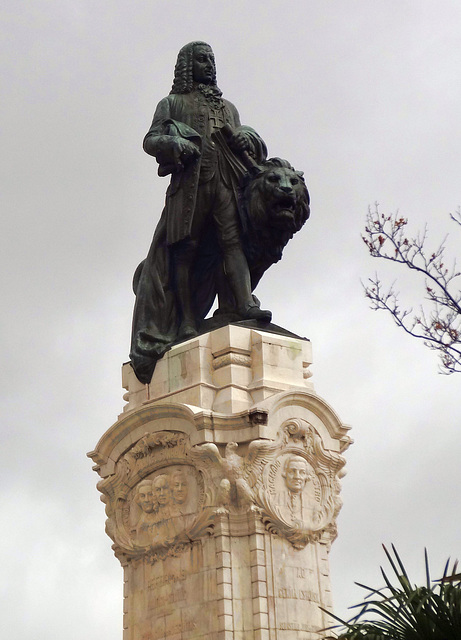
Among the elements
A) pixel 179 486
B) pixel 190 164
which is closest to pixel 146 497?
pixel 179 486

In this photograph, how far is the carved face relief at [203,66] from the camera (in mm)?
19516

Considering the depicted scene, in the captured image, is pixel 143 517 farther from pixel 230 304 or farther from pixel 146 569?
pixel 230 304

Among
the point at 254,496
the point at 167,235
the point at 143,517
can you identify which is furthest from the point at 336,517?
the point at 167,235

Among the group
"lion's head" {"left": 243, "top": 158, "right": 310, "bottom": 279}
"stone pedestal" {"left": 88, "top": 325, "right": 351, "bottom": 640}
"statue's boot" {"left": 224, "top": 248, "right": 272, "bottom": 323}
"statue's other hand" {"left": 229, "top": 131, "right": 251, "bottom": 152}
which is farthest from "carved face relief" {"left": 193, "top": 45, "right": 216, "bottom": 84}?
"stone pedestal" {"left": 88, "top": 325, "right": 351, "bottom": 640}

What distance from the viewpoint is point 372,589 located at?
492 inches

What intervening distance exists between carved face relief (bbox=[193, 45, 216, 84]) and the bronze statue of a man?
15 millimetres

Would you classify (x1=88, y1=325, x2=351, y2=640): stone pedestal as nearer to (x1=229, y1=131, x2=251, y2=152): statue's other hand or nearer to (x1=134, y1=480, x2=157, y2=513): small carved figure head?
(x1=134, y1=480, x2=157, y2=513): small carved figure head

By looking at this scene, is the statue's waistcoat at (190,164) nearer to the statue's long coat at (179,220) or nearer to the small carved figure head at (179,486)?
the statue's long coat at (179,220)

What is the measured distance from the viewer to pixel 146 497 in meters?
17.6

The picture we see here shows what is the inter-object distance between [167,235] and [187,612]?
5757mm

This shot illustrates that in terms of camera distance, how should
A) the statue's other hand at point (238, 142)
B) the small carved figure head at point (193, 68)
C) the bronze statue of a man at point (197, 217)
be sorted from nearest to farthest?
the bronze statue of a man at point (197, 217)
the statue's other hand at point (238, 142)
the small carved figure head at point (193, 68)

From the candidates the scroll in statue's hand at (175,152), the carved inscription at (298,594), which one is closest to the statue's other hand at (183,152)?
the scroll in statue's hand at (175,152)

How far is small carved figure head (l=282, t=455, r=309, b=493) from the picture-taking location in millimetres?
17095

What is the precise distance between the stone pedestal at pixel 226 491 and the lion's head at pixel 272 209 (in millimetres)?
1659
